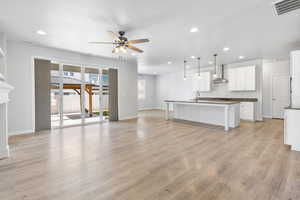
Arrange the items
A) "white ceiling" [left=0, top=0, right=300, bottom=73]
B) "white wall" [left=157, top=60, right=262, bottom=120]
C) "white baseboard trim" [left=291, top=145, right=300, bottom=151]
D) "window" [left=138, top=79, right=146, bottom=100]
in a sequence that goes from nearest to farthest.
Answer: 1. "white ceiling" [left=0, top=0, right=300, bottom=73]
2. "white baseboard trim" [left=291, top=145, right=300, bottom=151]
3. "white wall" [left=157, top=60, right=262, bottom=120]
4. "window" [left=138, top=79, right=146, bottom=100]

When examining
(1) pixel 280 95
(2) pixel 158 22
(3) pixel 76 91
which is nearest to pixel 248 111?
(1) pixel 280 95

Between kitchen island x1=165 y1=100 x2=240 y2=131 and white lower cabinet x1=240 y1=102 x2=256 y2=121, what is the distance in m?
1.40

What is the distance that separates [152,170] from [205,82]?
23.5ft

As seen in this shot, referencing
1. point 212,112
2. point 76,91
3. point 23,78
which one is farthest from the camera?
point 76,91

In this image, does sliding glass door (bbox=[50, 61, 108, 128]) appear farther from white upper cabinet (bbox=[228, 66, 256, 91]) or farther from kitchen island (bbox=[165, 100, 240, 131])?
white upper cabinet (bbox=[228, 66, 256, 91])

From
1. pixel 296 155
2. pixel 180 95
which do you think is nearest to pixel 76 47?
pixel 296 155

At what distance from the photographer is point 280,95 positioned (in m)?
6.93

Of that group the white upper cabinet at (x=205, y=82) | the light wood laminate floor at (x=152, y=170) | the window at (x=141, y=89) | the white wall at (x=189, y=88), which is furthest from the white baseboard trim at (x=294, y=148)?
the window at (x=141, y=89)

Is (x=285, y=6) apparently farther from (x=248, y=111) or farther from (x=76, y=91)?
(x=76, y=91)

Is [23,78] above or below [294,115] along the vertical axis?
above

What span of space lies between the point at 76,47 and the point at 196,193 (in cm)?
555

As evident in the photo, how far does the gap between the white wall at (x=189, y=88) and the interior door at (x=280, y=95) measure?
0.95 metres

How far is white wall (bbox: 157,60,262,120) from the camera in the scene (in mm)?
6852

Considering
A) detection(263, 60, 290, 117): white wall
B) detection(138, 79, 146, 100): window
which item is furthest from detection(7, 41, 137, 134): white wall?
detection(263, 60, 290, 117): white wall
